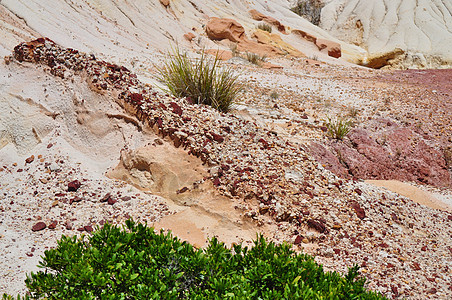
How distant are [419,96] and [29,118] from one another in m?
10.1

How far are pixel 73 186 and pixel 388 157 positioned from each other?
19.9ft

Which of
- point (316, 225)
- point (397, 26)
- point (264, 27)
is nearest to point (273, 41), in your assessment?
point (264, 27)

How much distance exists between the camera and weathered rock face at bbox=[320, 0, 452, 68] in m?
25.0

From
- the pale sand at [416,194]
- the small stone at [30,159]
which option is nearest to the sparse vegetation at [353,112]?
the pale sand at [416,194]

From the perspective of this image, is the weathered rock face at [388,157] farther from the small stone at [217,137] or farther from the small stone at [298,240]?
the small stone at [298,240]

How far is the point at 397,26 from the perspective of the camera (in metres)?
27.8

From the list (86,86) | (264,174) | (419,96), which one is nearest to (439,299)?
(264,174)

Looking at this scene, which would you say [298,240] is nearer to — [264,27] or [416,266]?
[416,266]

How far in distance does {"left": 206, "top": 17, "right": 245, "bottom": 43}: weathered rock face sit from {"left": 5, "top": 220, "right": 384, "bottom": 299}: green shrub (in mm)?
15225

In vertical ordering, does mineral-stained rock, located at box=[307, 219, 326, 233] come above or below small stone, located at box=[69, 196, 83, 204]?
above

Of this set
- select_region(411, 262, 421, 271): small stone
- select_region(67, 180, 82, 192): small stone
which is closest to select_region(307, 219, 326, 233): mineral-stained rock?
select_region(411, 262, 421, 271): small stone

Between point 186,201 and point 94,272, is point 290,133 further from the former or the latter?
point 94,272

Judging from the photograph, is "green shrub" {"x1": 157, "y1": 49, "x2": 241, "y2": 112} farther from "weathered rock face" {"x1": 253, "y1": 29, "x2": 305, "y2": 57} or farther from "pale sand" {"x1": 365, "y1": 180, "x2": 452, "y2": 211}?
"weathered rock face" {"x1": 253, "y1": 29, "x2": 305, "y2": 57}

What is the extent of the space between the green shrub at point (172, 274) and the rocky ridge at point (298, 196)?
1.50 m
